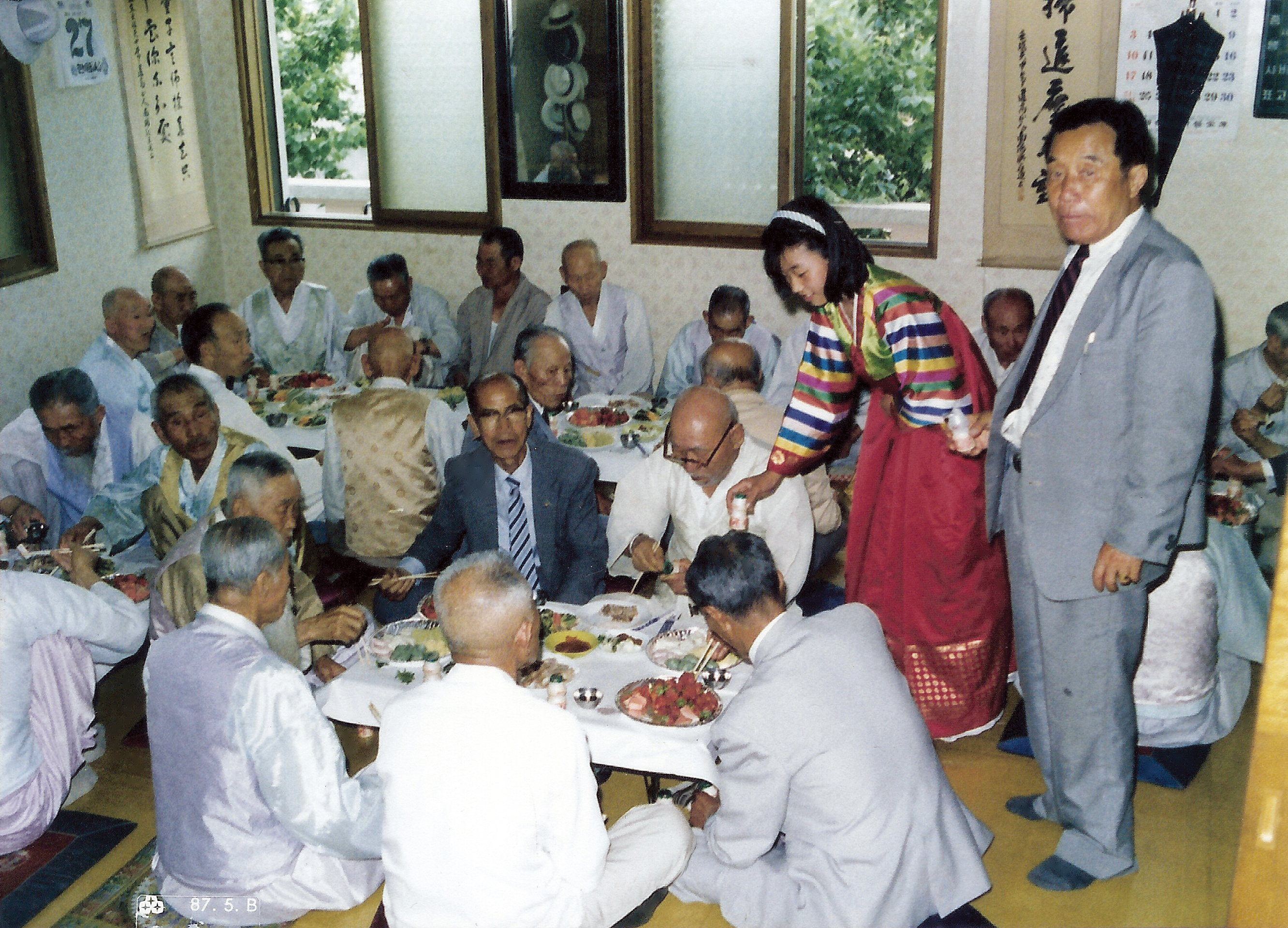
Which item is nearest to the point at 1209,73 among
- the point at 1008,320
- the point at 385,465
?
the point at 1008,320

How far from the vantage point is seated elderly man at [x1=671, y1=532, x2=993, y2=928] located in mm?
2674

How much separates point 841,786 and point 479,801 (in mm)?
833

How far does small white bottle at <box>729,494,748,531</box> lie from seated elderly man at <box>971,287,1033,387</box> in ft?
7.80

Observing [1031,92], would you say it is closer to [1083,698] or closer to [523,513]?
[523,513]

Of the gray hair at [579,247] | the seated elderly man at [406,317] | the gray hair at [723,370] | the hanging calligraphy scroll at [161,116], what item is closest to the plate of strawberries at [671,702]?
the gray hair at [723,370]

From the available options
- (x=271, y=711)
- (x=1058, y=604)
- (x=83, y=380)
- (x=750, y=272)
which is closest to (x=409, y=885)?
(x=271, y=711)

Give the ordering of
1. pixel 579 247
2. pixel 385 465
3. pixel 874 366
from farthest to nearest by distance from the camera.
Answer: pixel 579 247 < pixel 385 465 < pixel 874 366

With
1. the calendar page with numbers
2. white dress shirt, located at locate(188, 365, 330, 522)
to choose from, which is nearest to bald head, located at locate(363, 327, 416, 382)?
white dress shirt, located at locate(188, 365, 330, 522)

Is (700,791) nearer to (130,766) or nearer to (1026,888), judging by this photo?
(1026,888)

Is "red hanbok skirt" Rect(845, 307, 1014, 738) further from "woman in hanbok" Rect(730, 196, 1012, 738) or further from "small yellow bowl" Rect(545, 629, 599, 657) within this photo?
"small yellow bowl" Rect(545, 629, 599, 657)

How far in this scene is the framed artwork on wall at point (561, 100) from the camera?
24.7ft

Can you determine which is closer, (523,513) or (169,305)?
(523,513)

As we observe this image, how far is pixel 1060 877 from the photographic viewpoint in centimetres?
348

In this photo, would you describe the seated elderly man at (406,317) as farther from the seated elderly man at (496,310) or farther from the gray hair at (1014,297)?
the gray hair at (1014,297)
